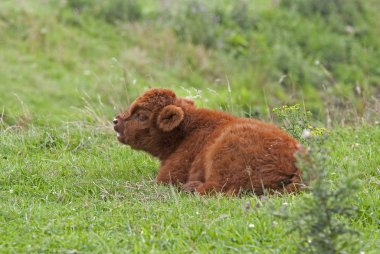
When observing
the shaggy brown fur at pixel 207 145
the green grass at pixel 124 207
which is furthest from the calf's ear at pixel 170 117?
the green grass at pixel 124 207

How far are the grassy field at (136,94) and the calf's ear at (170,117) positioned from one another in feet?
2.10

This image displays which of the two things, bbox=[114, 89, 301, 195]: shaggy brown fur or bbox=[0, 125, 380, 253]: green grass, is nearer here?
bbox=[0, 125, 380, 253]: green grass

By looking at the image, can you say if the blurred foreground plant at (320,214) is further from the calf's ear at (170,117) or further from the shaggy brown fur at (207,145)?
the calf's ear at (170,117)

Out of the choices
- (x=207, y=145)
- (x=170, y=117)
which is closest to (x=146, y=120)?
(x=170, y=117)

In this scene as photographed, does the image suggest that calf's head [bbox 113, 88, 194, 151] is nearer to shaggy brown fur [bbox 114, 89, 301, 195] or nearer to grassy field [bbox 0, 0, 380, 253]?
shaggy brown fur [bbox 114, 89, 301, 195]

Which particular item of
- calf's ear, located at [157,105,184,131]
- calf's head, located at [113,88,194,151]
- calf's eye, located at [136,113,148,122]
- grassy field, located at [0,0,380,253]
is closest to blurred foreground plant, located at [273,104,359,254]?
grassy field, located at [0,0,380,253]

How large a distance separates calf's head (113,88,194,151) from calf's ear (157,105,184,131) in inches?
2.2

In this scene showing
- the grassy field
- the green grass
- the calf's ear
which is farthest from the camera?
the calf's ear

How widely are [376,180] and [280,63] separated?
11368 millimetres

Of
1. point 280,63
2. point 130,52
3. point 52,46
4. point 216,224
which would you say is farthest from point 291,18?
point 216,224

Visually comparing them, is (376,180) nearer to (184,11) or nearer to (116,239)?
(116,239)

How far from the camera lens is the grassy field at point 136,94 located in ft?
20.0

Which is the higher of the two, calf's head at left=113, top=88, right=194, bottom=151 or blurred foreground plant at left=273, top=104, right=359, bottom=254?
blurred foreground plant at left=273, top=104, right=359, bottom=254

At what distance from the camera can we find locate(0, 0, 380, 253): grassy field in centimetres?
610
